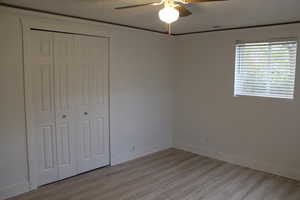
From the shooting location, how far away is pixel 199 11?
307 centimetres

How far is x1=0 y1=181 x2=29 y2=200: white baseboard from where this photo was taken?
3.10 metres

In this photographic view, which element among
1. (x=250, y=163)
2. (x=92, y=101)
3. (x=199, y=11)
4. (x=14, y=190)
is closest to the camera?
(x=199, y=11)

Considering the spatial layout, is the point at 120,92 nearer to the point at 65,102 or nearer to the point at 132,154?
the point at 65,102

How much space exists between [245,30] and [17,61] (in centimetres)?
336

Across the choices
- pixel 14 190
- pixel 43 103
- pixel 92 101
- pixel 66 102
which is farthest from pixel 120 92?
pixel 14 190

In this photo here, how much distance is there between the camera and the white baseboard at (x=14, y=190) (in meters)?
3.10

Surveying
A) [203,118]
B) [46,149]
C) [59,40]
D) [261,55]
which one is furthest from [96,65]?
[261,55]

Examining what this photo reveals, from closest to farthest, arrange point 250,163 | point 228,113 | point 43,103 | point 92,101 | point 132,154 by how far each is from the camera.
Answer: point 43,103, point 92,101, point 250,163, point 228,113, point 132,154

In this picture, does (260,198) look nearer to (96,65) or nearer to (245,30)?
(245,30)

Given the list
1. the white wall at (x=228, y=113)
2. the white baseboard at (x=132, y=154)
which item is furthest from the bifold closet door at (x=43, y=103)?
the white wall at (x=228, y=113)

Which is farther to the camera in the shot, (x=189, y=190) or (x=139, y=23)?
(x=139, y=23)

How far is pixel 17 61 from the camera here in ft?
10.2

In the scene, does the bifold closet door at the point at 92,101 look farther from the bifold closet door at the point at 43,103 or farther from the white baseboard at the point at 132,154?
the bifold closet door at the point at 43,103

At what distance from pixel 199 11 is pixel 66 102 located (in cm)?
216
